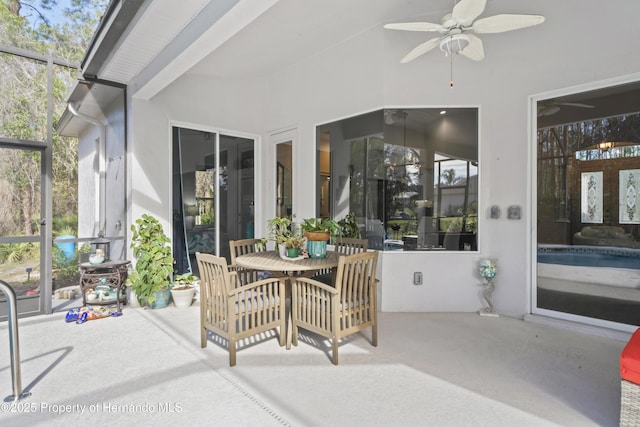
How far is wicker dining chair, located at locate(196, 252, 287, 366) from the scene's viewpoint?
8.80ft

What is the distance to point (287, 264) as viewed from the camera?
3129 mm

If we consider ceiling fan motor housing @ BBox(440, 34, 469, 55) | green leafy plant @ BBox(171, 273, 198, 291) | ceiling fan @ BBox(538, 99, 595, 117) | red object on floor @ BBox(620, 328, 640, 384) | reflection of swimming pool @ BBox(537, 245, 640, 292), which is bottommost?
green leafy plant @ BBox(171, 273, 198, 291)

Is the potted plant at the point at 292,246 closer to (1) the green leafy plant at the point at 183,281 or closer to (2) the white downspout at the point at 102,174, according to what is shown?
(1) the green leafy plant at the point at 183,281

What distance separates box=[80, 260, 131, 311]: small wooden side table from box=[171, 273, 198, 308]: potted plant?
61cm

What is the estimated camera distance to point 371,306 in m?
3.06

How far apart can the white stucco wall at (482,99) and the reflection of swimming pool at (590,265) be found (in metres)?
0.19

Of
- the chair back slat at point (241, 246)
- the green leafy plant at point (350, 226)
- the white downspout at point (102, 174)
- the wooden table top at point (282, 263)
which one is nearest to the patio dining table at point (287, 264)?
the wooden table top at point (282, 263)

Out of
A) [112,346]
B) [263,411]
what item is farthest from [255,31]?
[263,411]

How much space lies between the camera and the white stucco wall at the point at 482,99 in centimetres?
349

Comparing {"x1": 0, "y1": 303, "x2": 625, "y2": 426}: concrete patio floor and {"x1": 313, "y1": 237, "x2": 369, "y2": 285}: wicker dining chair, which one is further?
{"x1": 313, "y1": 237, "x2": 369, "y2": 285}: wicker dining chair

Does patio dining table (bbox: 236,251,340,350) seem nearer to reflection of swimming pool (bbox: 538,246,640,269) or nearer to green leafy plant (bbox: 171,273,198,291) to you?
green leafy plant (bbox: 171,273,198,291)

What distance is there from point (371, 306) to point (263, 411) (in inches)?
52.3

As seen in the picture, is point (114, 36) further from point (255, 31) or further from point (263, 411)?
point (263, 411)

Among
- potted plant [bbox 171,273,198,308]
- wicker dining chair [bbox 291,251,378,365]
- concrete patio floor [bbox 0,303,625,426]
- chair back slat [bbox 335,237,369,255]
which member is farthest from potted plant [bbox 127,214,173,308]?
chair back slat [bbox 335,237,369,255]
